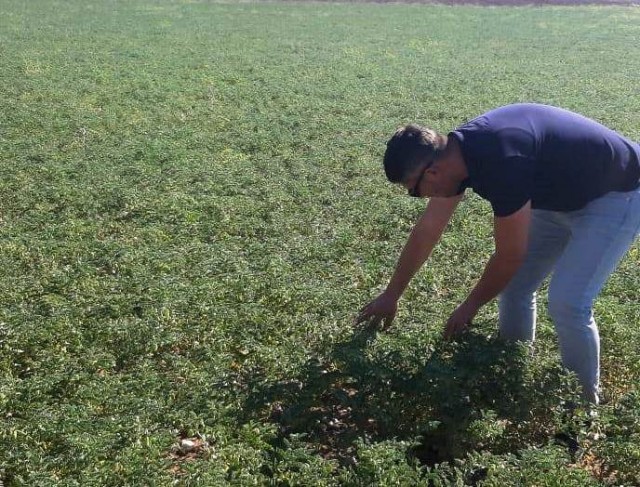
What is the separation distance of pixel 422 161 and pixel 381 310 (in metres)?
1.08

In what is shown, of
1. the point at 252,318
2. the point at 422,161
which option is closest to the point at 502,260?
the point at 422,161

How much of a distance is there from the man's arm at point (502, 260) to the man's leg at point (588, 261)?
292mm

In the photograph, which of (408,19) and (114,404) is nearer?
(114,404)

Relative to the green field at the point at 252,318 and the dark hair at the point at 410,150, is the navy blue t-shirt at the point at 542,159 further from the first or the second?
the green field at the point at 252,318

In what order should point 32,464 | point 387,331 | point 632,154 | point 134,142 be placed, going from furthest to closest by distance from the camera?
point 134,142, point 387,331, point 632,154, point 32,464

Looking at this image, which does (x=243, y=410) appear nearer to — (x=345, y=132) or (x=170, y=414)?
(x=170, y=414)

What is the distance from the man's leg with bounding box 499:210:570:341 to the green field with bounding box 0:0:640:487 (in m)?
0.22

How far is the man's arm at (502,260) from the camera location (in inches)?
145

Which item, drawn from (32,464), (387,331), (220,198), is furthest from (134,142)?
(32,464)

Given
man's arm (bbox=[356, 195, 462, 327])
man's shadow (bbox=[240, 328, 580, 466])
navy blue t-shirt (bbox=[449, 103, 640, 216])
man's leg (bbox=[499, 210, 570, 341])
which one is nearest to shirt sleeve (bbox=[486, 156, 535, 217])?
navy blue t-shirt (bbox=[449, 103, 640, 216])

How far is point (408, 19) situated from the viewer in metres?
31.1

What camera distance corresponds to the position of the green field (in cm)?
381

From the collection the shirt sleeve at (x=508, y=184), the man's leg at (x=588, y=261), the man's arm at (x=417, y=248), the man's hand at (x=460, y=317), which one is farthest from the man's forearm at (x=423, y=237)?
the man's leg at (x=588, y=261)

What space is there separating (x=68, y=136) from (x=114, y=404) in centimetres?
701
